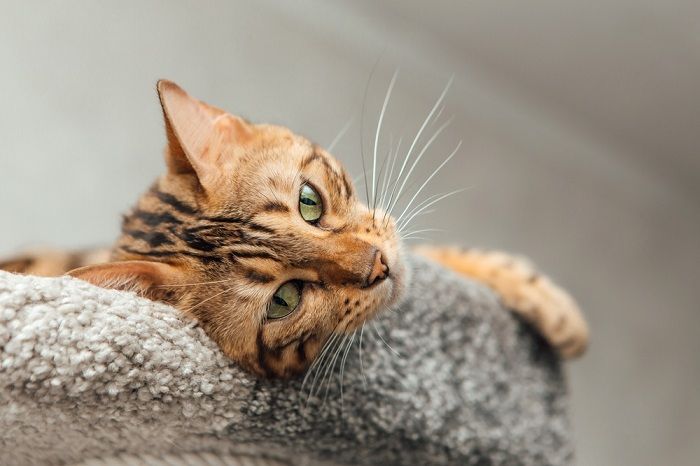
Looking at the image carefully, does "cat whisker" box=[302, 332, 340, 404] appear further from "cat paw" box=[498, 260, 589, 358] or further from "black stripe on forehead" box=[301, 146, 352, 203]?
"cat paw" box=[498, 260, 589, 358]

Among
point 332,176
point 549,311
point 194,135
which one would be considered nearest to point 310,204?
point 332,176

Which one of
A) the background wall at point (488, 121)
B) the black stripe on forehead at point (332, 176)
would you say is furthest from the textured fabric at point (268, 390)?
the background wall at point (488, 121)

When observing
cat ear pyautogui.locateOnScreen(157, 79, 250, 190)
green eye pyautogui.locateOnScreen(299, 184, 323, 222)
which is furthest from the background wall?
green eye pyautogui.locateOnScreen(299, 184, 323, 222)

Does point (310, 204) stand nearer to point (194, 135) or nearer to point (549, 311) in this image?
point (194, 135)

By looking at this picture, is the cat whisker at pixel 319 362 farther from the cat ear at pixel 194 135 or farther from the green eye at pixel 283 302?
the cat ear at pixel 194 135

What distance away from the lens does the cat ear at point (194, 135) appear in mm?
775

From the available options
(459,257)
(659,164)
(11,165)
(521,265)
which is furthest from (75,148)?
(659,164)

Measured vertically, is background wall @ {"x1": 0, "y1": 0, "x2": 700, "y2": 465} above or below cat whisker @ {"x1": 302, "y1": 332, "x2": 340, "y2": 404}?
above

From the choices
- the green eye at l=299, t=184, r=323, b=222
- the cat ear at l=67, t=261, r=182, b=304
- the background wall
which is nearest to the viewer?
the cat ear at l=67, t=261, r=182, b=304

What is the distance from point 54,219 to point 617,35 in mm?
1538

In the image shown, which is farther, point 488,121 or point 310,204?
point 488,121

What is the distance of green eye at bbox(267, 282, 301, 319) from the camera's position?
29.6 inches

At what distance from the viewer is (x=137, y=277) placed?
0.72m

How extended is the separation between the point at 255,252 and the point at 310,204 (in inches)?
4.3
